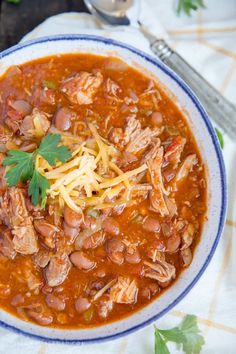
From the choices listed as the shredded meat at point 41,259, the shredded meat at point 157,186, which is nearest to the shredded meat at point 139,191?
the shredded meat at point 157,186

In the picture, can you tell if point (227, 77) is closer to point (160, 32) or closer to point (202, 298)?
point (160, 32)

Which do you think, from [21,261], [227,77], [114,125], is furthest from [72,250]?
[227,77]

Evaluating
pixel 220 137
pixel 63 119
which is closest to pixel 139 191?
pixel 63 119

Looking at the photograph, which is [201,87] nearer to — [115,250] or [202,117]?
[202,117]

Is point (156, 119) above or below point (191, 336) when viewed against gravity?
above

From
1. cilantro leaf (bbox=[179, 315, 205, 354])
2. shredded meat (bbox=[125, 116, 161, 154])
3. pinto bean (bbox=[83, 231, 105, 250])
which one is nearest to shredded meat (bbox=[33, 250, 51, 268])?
pinto bean (bbox=[83, 231, 105, 250])

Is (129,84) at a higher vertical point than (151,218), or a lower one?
higher
